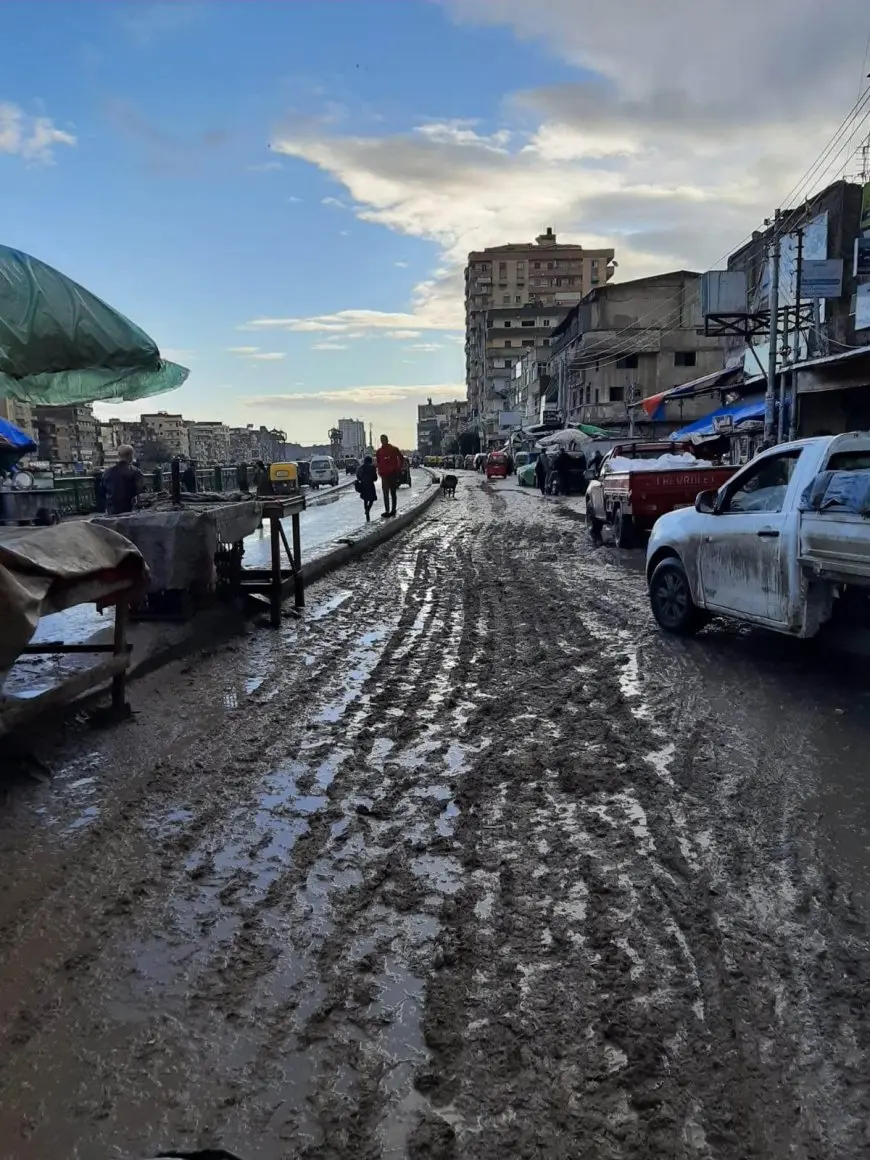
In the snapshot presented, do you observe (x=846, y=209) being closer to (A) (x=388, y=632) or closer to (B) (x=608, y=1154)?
(A) (x=388, y=632)

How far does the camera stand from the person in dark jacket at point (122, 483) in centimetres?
1108

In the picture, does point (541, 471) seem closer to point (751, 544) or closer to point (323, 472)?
point (323, 472)

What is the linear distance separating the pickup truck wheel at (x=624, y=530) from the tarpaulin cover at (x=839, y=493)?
8960mm

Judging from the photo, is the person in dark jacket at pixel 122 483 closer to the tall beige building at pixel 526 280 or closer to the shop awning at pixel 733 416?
the shop awning at pixel 733 416

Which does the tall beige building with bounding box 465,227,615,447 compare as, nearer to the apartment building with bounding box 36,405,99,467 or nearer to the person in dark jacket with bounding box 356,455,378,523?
the apartment building with bounding box 36,405,99,467

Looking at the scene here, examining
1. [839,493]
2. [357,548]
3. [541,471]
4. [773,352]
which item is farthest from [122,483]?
[541,471]

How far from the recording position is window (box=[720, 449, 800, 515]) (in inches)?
286

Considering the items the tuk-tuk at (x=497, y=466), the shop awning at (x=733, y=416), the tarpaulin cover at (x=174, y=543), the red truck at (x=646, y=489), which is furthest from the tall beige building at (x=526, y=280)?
the tarpaulin cover at (x=174, y=543)

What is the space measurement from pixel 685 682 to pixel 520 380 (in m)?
111

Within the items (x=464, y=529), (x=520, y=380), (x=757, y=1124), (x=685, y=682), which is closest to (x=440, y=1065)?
(x=757, y=1124)

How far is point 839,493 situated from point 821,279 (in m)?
18.5

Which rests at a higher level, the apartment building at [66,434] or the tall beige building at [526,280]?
the tall beige building at [526,280]

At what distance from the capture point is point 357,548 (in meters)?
16.3

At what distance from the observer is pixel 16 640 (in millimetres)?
4180
